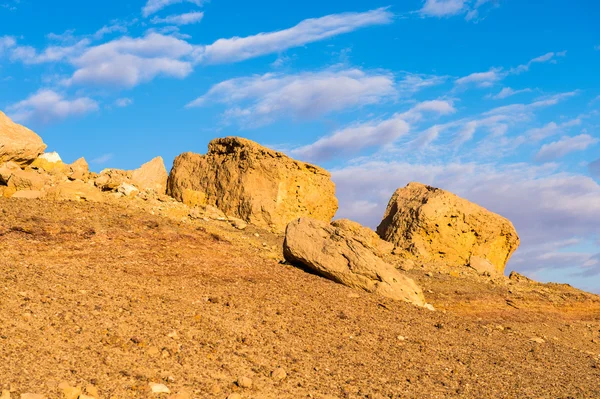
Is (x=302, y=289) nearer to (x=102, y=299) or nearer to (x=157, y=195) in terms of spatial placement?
(x=102, y=299)

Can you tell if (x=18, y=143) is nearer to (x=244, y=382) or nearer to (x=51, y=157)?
(x=51, y=157)

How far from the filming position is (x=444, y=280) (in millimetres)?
15797

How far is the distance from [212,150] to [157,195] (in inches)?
99.5

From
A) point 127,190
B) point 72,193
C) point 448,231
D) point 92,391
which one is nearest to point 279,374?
point 92,391

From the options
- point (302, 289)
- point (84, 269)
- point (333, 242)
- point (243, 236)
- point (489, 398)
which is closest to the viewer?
point (489, 398)

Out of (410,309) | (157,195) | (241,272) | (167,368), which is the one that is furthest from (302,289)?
(157,195)

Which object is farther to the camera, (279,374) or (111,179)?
(111,179)

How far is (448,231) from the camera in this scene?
19.7m

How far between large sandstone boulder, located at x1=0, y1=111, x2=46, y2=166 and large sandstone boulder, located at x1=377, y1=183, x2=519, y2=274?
10277mm

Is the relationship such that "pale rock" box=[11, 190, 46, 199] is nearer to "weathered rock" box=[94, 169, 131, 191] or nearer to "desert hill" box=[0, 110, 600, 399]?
"desert hill" box=[0, 110, 600, 399]

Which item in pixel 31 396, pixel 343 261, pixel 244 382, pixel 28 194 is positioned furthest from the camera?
pixel 28 194

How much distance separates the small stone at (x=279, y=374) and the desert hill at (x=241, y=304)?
1.0 inches

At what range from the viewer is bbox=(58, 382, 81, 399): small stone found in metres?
5.42

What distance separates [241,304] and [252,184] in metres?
9.37
